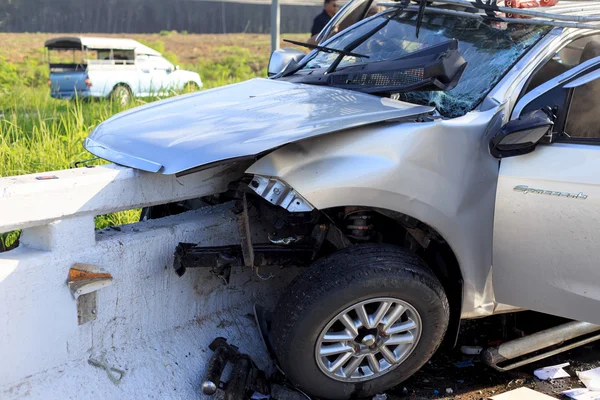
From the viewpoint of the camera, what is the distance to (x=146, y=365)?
3.17 m

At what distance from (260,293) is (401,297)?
1.01m

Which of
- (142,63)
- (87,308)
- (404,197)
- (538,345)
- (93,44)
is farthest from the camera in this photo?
(142,63)

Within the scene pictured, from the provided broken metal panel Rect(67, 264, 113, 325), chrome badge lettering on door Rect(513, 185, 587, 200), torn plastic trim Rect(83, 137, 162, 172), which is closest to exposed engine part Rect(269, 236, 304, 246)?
torn plastic trim Rect(83, 137, 162, 172)

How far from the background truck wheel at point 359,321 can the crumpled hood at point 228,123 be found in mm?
637

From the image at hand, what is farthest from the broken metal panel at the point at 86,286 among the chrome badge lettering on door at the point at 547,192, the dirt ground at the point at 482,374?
the chrome badge lettering on door at the point at 547,192

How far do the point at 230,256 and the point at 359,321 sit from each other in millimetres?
700

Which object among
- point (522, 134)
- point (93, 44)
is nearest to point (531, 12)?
point (522, 134)

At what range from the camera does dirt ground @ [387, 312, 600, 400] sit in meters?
3.50

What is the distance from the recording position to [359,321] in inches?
122

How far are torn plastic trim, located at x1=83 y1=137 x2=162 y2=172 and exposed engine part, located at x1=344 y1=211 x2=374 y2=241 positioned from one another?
1.00m

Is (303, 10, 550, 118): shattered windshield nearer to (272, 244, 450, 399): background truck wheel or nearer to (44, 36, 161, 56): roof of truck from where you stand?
(272, 244, 450, 399): background truck wheel

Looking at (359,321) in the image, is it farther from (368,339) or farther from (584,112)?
(584,112)

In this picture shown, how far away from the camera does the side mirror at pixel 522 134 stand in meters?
3.05

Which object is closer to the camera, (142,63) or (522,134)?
(522,134)
